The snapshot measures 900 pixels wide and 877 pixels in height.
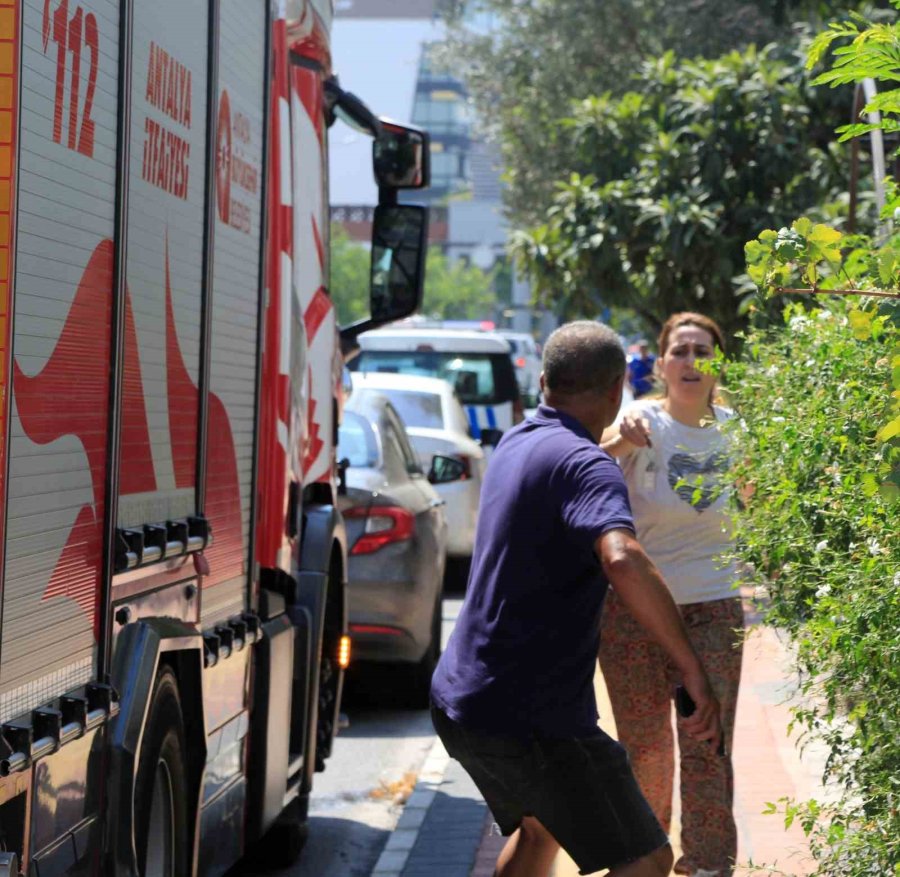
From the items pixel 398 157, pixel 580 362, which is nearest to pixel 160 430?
pixel 580 362

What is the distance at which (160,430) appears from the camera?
445 centimetres

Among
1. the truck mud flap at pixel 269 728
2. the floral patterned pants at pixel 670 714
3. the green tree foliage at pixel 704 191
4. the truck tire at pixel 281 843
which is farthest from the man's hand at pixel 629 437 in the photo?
the green tree foliage at pixel 704 191

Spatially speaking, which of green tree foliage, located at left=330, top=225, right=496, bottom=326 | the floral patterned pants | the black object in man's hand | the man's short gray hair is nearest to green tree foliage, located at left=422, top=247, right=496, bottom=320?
green tree foliage, located at left=330, top=225, right=496, bottom=326

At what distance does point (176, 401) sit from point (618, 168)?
11778 mm

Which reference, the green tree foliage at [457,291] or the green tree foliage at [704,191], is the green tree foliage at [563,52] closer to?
the green tree foliage at [704,191]

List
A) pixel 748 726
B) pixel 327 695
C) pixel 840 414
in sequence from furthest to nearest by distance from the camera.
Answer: pixel 748 726 < pixel 327 695 < pixel 840 414

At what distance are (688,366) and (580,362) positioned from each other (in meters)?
1.63

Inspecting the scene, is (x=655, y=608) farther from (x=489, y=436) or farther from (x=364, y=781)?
(x=489, y=436)

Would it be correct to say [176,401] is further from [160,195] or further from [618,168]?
[618,168]

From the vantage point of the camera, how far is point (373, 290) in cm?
771

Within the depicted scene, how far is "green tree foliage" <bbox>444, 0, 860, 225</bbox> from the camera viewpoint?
22.5 metres

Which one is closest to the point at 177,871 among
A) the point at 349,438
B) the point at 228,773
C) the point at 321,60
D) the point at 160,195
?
the point at 228,773

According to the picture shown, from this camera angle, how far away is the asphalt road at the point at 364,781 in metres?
7.20

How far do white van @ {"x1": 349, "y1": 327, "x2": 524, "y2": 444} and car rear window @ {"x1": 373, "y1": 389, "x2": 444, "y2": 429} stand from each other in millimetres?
4435
